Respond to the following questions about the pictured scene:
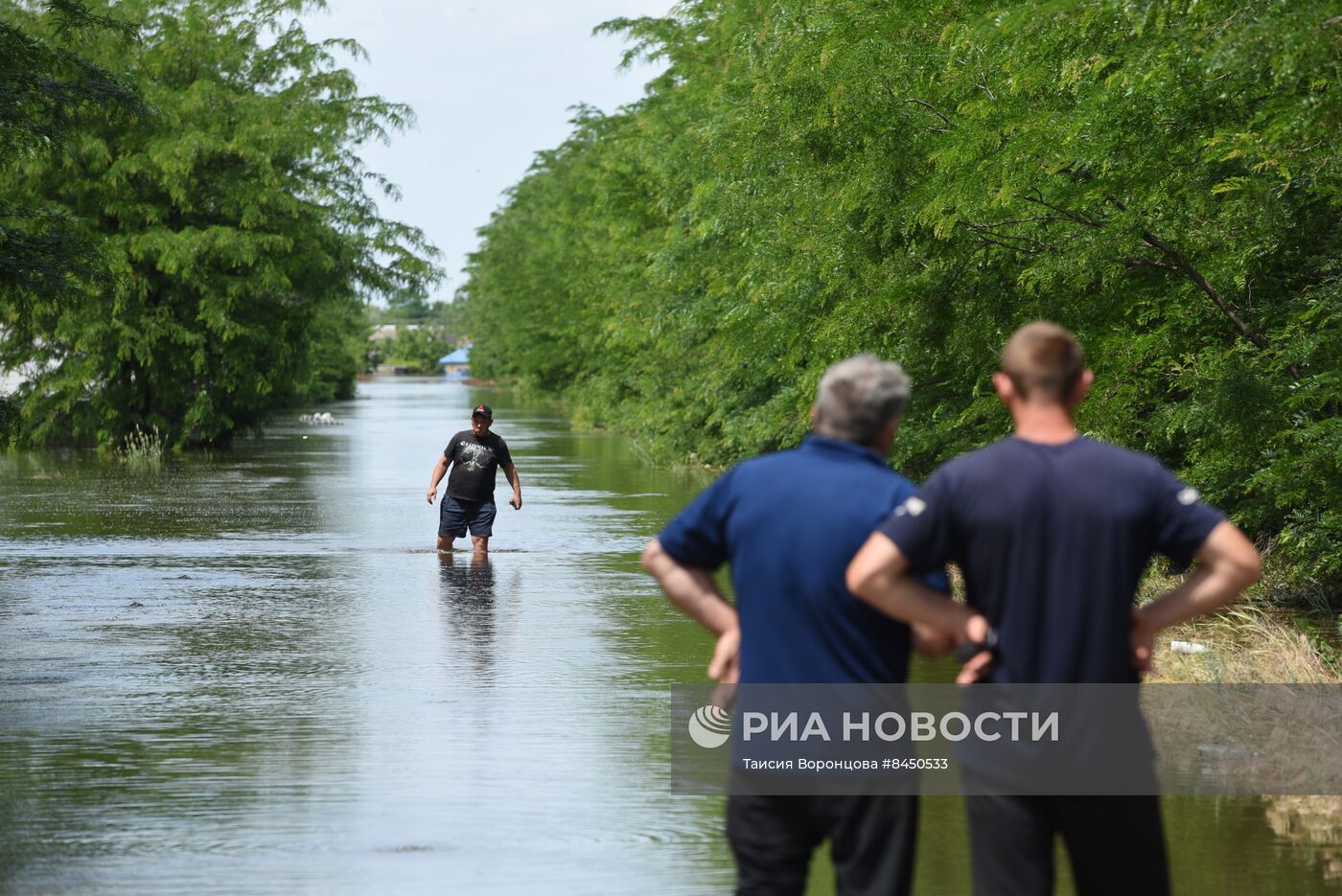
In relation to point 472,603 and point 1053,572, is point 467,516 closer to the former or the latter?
point 472,603

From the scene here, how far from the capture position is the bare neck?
4.34 metres

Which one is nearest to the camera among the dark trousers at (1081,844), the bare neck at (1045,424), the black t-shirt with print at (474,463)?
the dark trousers at (1081,844)

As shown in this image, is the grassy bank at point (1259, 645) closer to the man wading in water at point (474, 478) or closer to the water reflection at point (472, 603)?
the water reflection at point (472, 603)

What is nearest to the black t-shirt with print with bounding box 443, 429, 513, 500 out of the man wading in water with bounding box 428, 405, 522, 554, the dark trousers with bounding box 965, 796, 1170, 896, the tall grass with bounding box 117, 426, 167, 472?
the man wading in water with bounding box 428, 405, 522, 554

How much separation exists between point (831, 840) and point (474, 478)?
13592mm

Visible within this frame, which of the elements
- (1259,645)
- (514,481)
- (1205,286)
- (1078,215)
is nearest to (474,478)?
(514,481)

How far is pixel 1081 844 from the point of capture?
422cm

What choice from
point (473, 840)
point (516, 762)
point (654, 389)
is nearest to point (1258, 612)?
point (516, 762)

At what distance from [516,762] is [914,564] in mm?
4708

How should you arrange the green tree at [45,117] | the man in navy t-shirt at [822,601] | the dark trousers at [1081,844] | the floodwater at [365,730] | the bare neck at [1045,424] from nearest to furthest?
the dark trousers at [1081,844] < the bare neck at [1045,424] < the man in navy t-shirt at [822,601] < the floodwater at [365,730] < the green tree at [45,117]

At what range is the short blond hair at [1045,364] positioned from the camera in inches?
171

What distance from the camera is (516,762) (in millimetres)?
8648

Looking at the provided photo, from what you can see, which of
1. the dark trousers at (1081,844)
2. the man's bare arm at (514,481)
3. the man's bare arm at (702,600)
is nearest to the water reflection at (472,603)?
the man's bare arm at (514,481)

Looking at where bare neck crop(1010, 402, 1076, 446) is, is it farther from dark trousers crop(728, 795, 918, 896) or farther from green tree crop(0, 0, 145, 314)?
green tree crop(0, 0, 145, 314)
